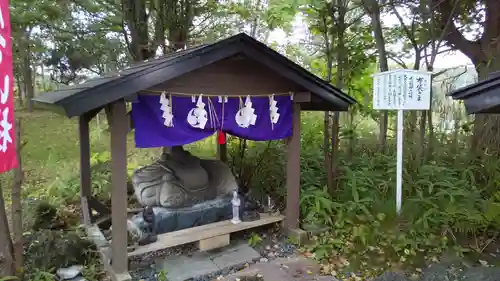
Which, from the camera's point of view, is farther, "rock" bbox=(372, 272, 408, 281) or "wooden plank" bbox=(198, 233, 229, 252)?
"wooden plank" bbox=(198, 233, 229, 252)

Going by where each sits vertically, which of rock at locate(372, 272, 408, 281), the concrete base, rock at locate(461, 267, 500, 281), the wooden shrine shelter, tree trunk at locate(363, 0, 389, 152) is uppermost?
tree trunk at locate(363, 0, 389, 152)

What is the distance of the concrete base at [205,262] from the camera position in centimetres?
467

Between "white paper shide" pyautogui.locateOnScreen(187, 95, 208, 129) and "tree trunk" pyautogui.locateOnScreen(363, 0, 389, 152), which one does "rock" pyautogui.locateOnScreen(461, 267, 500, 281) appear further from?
"tree trunk" pyautogui.locateOnScreen(363, 0, 389, 152)

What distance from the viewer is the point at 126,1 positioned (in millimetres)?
7996

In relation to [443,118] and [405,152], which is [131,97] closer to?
[405,152]

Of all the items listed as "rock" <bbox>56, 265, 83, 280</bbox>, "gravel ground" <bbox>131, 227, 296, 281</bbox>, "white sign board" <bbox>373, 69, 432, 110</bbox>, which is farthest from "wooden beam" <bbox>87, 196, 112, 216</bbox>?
"white sign board" <bbox>373, 69, 432, 110</bbox>

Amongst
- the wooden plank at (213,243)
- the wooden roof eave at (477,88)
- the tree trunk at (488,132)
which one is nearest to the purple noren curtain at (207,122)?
the wooden plank at (213,243)

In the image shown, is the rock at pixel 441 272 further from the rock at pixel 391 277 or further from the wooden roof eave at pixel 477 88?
the wooden roof eave at pixel 477 88

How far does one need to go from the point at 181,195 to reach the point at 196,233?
725 mm

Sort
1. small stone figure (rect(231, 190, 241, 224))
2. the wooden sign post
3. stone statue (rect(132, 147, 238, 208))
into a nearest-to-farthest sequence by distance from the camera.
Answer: stone statue (rect(132, 147, 238, 208))
small stone figure (rect(231, 190, 241, 224))
the wooden sign post

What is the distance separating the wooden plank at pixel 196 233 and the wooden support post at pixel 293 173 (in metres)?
0.22

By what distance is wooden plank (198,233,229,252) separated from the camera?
521 centimetres

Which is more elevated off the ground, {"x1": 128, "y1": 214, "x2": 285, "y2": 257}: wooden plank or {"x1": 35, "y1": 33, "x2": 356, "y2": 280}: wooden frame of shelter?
{"x1": 35, "y1": 33, "x2": 356, "y2": 280}: wooden frame of shelter

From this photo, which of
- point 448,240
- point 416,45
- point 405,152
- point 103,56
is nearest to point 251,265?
point 448,240
